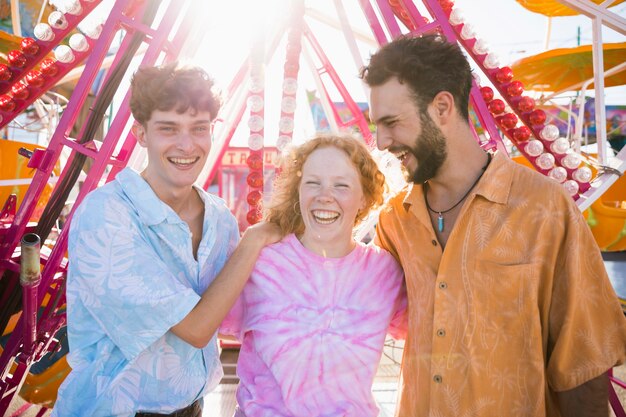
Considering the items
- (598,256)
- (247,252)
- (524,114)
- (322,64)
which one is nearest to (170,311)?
(247,252)

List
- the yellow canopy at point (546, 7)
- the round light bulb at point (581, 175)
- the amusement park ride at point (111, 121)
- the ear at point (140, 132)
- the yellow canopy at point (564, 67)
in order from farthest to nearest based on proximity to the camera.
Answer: the yellow canopy at point (546, 7) → the yellow canopy at point (564, 67) → the round light bulb at point (581, 175) → the amusement park ride at point (111, 121) → the ear at point (140, 132)

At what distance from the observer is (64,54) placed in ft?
9.96

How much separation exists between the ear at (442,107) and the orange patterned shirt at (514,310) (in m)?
0.32

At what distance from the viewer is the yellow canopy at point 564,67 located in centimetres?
842

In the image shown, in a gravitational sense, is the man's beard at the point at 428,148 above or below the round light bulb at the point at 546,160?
below

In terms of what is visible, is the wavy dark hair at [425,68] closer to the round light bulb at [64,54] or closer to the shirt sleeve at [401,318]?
the shirt sleeve at [401,318]

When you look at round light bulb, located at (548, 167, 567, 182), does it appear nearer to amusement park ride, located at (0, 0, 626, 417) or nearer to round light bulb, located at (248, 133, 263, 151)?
amusement park ride, located at (0, 0, 626, 417)

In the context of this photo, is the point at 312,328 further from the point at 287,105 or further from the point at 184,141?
the point at 287,105

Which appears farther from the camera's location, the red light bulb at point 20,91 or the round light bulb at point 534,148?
the round light bulb at point 534,148

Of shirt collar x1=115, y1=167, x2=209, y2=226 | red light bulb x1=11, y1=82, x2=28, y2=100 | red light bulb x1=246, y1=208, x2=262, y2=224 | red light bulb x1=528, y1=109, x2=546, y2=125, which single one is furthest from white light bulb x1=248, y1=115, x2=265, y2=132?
red light bulb x1=528, y1=109, x2=546, y2=125

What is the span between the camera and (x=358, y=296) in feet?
5.97

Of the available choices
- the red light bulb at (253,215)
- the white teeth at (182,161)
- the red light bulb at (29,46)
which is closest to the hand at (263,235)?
the white teeth at (182,161)

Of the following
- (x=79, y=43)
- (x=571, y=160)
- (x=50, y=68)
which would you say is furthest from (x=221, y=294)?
(x=571, y=160)

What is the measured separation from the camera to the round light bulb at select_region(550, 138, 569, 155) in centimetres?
345
